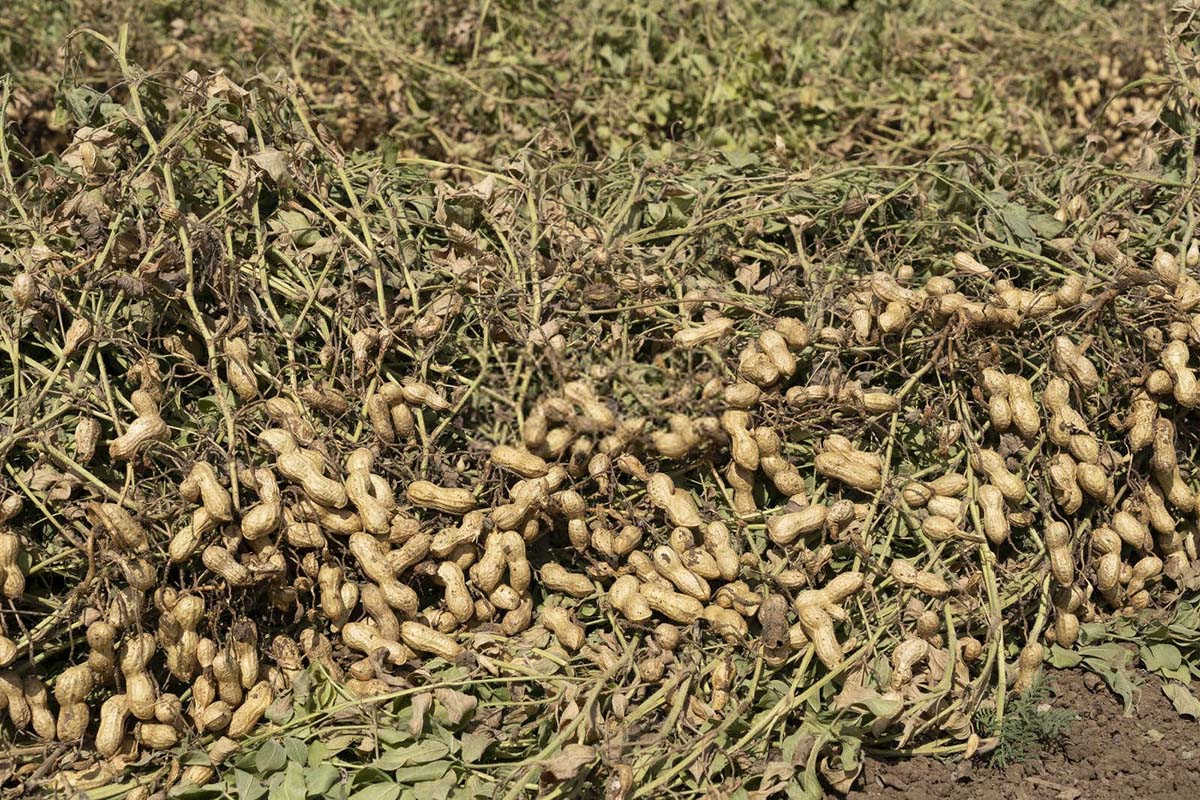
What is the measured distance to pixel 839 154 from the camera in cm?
509

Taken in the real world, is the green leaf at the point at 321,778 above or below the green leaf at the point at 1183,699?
above

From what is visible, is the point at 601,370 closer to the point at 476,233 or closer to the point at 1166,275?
the point at 476,233

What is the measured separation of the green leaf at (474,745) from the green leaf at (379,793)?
161 millimetres

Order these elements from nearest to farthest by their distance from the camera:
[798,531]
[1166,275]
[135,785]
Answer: [135,785] < [798,531] < [1166,275]

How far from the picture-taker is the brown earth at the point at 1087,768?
2.71 meters

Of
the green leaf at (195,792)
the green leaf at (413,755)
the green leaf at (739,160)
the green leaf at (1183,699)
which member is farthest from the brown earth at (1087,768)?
the green leaf at (739,160)

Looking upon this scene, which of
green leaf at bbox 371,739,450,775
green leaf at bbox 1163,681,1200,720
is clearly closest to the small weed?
green leaf at bbox 1163,681,1200,720

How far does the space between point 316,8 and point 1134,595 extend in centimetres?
→ 431

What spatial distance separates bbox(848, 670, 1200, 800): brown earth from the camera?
2.71m

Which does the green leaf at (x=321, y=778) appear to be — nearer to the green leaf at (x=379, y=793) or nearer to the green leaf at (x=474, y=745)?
the green leaf at (x=379, y=793)

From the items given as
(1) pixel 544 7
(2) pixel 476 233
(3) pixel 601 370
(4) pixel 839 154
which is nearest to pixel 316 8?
(1) pixel 544 7

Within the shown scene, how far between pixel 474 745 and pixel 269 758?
46 cm

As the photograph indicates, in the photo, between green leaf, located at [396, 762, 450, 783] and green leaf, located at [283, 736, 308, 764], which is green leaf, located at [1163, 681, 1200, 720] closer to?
green leaf, located at [396, 762, 450, 783]

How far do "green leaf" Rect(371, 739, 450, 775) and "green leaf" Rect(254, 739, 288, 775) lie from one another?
8.3 inches
